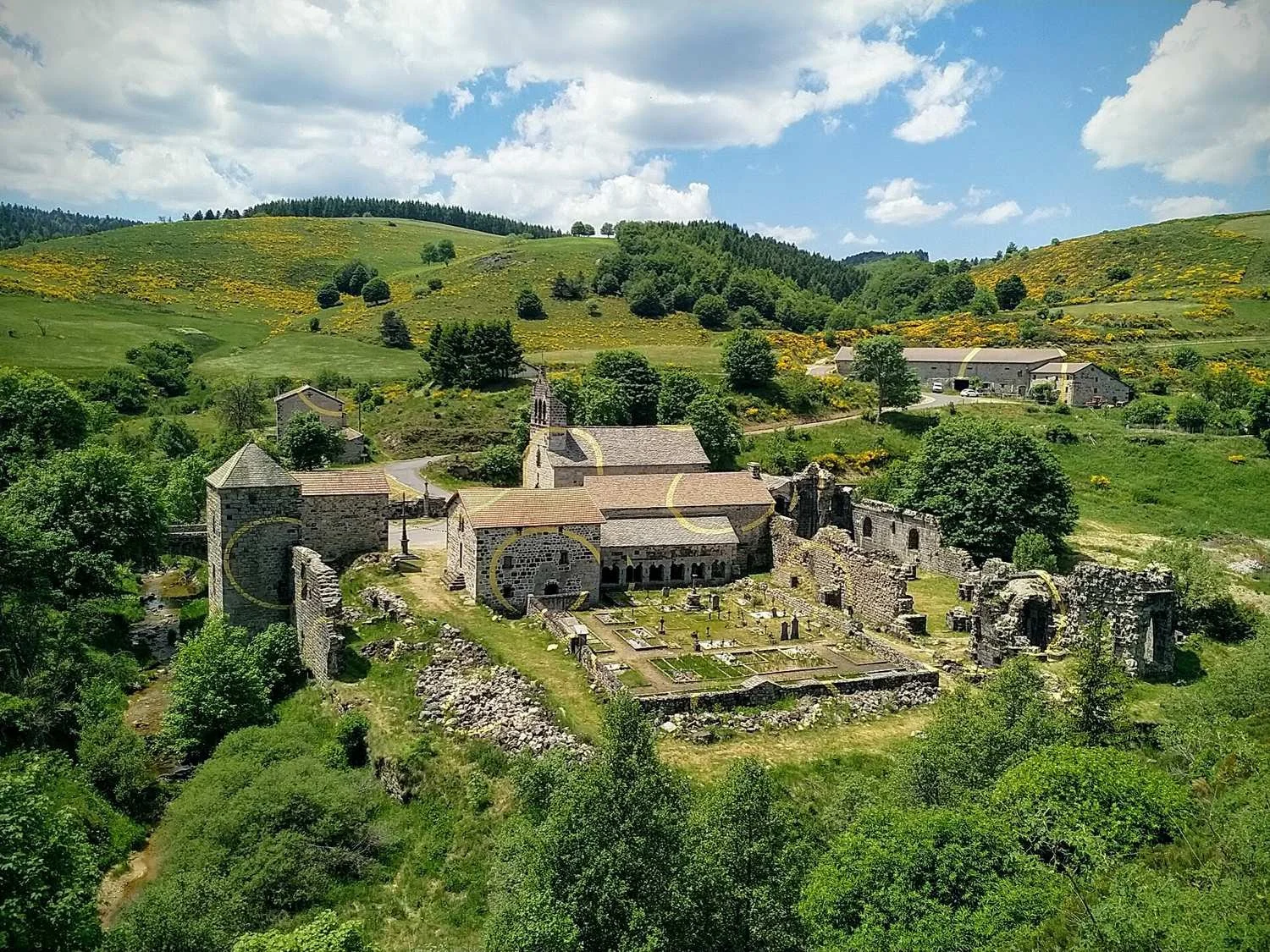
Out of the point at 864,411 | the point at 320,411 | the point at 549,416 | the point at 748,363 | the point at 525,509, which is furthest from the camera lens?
the point at 864,411

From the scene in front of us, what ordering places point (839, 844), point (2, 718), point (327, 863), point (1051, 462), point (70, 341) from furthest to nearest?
point (70, 341), point (1051, 462), point (2, 718), point (327, 863), point (839, 844)

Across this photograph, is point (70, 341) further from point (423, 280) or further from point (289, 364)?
point (423, 280)

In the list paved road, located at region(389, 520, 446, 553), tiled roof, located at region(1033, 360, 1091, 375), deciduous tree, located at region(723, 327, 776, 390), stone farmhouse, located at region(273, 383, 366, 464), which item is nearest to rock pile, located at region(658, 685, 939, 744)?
paved road, located at region(389, 520, 446, 553)

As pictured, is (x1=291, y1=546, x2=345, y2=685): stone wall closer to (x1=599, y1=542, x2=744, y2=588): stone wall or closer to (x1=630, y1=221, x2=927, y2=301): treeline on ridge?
(x1=599, y1=542, x2=744, y2=588): stone wall

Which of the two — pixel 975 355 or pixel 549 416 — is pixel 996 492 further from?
pixel 975 355

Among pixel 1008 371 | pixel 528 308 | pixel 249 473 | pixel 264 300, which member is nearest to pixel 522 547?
pixel 249 473

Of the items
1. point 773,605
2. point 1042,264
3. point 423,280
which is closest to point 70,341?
point 423,280
